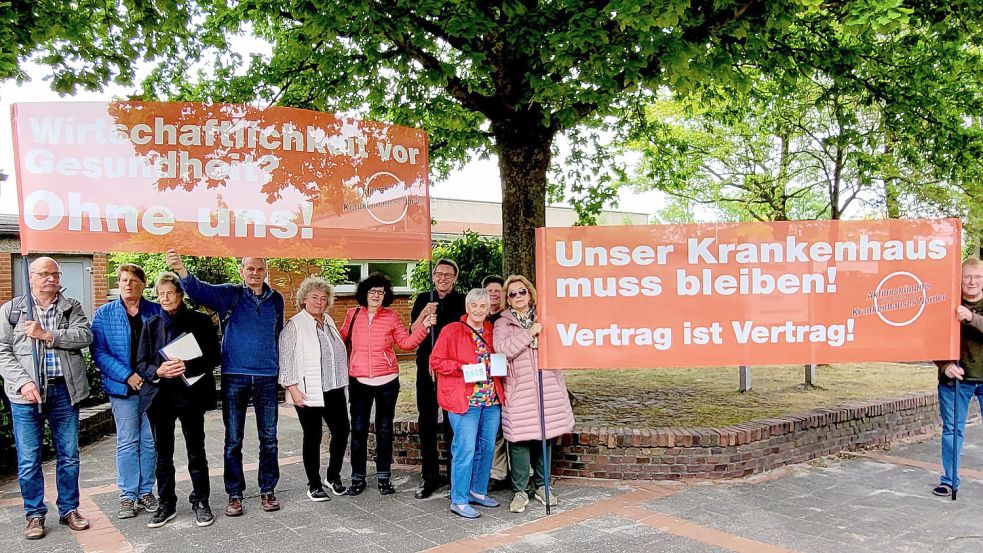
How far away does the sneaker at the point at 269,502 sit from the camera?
5273mm

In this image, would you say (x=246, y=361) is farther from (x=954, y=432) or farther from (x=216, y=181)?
(x=954, y=432)

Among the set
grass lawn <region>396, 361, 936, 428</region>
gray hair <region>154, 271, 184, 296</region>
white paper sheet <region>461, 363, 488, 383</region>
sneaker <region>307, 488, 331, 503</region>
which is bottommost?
sneaker <region>307, 488, 331, 503</region>

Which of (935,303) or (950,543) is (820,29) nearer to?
(935,303)

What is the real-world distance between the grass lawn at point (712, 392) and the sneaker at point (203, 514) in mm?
2930

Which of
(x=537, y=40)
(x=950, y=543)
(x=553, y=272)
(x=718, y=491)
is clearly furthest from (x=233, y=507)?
(x=950, y=543)

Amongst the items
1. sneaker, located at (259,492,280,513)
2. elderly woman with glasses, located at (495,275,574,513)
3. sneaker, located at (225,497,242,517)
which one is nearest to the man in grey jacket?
sneaker, located at (225,497,242,517)

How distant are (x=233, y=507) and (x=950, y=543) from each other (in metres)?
4.86

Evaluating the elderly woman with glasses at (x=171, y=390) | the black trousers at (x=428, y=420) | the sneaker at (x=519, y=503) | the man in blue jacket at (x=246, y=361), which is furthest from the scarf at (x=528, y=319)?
the elderly woman with glasses at (x=171, y=390)

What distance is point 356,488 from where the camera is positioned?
568 centimetres

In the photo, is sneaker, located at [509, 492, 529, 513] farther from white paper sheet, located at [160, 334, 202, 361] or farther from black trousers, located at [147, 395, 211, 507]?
white paper sheet, located at [160, 334, 202, 361]

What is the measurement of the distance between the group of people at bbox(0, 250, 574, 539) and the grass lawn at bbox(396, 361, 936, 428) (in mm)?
1672

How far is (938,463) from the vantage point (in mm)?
6512

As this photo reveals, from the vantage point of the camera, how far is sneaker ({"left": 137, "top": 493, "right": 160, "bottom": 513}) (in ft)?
17.4

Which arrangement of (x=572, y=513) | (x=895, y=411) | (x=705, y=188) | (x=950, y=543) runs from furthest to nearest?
1. (x=705, y=188)
2. (x=895, y=411)
3. (x=572, y=513)
4. (x=950, y=543)
